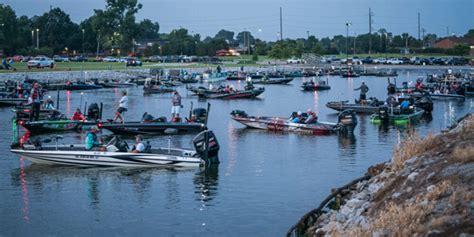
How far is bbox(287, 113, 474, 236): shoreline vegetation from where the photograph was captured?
51.6ft

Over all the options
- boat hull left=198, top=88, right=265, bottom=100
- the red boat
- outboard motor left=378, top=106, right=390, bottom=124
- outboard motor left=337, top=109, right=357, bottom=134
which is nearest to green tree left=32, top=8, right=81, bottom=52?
boat hull left=198, top=88, right=265, bottom=100

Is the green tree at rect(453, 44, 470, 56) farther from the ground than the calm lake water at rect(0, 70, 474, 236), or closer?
farther from the ground

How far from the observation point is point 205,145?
105 ft

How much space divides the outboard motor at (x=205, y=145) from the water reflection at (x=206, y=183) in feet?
1.69

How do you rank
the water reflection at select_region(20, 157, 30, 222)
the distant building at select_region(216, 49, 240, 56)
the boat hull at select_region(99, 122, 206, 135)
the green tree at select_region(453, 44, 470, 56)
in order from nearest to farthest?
the water reflection at select_region(20, 157, 30, 222), the boat hull at select_region(99, 122, 206, 135), the distant building at select_region(216, 49, 240, 56), the green tree at select_region(453, 44, 470, 56)

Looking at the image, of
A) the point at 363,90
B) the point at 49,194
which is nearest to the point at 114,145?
the point at 49,194

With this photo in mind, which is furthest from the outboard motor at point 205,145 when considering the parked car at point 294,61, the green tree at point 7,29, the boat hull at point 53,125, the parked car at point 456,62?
the parked car at point 456,62

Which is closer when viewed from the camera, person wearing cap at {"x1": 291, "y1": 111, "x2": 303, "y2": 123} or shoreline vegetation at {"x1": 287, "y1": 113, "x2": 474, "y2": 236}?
shoreline vegetation at {"x1": 287, "y1": 113, "x2": 474, "y2": 236}

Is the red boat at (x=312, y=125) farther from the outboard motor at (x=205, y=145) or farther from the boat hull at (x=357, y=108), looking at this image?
the outboard motor at (x=205, y=145)

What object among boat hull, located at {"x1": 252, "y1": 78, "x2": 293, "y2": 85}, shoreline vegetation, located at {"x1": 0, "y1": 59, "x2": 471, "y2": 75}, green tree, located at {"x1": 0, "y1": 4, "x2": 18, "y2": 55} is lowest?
boat hull, located at {"x1": 252, "y1": 78, "x2": 293, "y2": 85}

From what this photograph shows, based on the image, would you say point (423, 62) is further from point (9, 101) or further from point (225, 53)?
point (9, 101)

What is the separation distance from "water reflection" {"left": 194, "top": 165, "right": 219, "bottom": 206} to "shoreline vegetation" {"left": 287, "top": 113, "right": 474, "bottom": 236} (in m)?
6.04

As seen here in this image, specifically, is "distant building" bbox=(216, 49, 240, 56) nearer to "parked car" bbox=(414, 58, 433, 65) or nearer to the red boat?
"parked car" bbox=(414, 58, 433, 65)

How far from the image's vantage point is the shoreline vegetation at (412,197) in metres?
15.7
